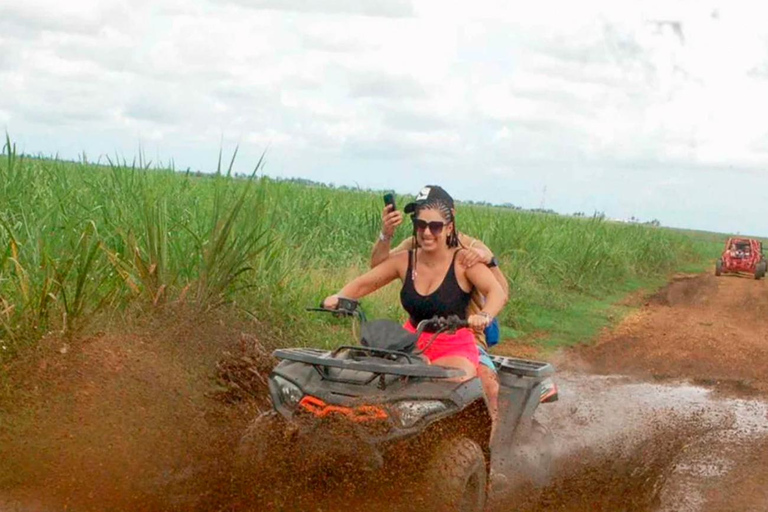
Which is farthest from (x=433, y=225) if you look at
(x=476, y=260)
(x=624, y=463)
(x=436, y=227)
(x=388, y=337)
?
(x=624, y=463)

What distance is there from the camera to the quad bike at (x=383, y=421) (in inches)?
169

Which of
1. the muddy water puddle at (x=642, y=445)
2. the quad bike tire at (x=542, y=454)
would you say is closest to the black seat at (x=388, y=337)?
the muddy water puddle at (x=642, y=445)

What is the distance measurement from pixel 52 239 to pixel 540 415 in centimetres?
358

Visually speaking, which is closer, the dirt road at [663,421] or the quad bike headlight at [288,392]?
the quad bike headlight at [288,392]

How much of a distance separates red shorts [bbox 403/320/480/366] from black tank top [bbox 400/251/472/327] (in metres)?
0.18

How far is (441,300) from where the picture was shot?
5.15 meters

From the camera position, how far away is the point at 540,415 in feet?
25.3

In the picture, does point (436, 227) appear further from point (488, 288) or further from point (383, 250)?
point (383, 250)

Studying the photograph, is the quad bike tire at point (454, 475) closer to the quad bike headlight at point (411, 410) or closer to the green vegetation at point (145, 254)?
the quad bike headlight at point (411, 410)

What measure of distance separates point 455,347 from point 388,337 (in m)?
0.51

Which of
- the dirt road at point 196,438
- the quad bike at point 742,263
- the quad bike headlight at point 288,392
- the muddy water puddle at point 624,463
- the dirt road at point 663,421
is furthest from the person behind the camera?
the quad bike at point 742,263

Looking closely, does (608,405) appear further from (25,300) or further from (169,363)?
(25,300)

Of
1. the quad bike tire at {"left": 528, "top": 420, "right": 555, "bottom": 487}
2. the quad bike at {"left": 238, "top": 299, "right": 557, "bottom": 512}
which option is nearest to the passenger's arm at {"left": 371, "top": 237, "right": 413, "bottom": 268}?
the quad bike at {"left": 238, "top": 299, "right": 557, "bottom": 512}

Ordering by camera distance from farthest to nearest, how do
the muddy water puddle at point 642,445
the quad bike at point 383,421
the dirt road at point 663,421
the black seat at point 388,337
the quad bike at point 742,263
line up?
the quad bike at point 742,263 → the dirt road at point 663,421 → the muddy water puddle at point 642,445 → the black seat at point 388,337 → the quad bike at point 383,421
